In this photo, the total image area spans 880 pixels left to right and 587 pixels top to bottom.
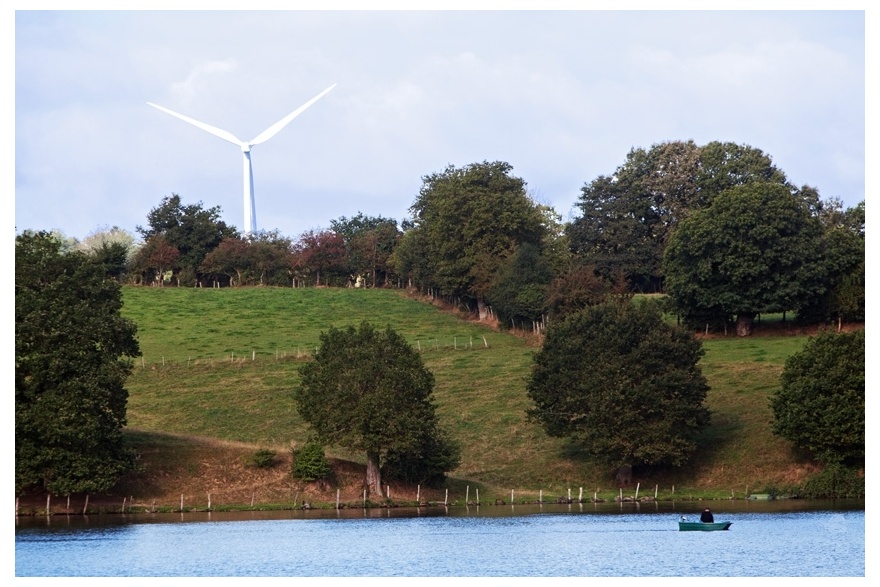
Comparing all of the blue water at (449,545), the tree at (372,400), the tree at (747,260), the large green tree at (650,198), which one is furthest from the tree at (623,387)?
the large green tree at (650,198)

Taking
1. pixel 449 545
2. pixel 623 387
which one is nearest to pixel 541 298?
pixel 623 387

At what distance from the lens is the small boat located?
191 ft

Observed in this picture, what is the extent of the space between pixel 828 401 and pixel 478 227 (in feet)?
212

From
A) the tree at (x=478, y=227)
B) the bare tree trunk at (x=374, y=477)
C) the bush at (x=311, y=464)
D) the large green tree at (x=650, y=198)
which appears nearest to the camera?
the bush at (x=311, y=464)

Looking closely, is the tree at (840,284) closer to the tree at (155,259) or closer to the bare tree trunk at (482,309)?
the bare tree trunk at (482,309)

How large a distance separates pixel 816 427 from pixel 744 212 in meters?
43.2

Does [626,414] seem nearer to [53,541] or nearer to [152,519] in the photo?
[152,519]

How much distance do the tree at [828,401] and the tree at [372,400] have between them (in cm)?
2039

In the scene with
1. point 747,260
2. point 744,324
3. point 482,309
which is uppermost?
point 747,260

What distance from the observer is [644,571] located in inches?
1850

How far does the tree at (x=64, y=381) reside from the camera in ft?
224

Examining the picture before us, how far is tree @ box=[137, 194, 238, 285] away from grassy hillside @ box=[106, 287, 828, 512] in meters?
32.8

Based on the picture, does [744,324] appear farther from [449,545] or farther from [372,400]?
[449,545]

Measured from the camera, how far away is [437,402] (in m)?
97.6
